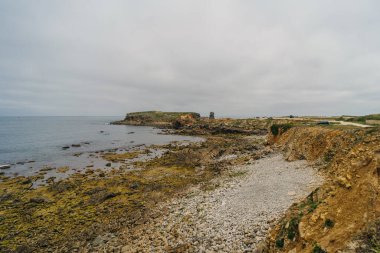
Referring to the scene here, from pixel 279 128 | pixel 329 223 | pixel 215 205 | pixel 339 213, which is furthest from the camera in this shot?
pixel 279 128

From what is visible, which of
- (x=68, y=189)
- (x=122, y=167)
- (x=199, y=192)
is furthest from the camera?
(x=122, y=167)

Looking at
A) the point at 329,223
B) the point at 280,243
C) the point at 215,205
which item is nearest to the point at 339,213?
the point at 329,223

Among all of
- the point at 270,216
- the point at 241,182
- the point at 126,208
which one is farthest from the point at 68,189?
the point at 270,216

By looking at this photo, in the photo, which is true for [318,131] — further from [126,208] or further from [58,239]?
[58,239]

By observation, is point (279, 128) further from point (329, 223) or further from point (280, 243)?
point (329, 223)

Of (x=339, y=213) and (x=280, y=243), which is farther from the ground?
(x=339, y=213)

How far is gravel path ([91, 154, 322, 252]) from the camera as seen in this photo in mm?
14164

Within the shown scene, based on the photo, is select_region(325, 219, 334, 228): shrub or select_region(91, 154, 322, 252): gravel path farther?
select_region(91, 154, 322, 252): gravel path

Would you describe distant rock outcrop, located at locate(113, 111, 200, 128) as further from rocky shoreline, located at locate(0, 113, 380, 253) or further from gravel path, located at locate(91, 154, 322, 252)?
gravel path, located at locate(91, 154, 322, 252)

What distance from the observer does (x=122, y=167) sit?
40688mm

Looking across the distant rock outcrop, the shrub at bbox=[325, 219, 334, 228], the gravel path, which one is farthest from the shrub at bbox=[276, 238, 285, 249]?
the distant rock outcrop

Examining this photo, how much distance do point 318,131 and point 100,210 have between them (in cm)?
2975

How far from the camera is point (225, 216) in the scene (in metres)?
17.0

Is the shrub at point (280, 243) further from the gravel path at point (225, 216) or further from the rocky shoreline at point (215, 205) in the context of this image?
the gravel path at point (225, 216)
